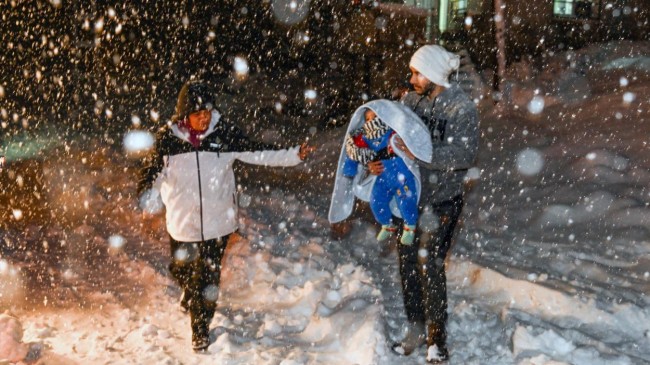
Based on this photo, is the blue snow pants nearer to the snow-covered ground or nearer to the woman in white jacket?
the woman in white jacket

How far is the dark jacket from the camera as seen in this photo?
342 cm

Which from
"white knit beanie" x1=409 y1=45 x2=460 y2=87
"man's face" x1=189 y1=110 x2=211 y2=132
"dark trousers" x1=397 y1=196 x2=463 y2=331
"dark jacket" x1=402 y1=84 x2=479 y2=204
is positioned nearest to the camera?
"dark jacket" x1=402 y1=84 x2=479 y2=204

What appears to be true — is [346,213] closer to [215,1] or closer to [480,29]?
[480,29]

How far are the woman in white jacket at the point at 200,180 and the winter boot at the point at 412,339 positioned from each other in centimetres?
141

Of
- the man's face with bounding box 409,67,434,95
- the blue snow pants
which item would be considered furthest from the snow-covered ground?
the man's face with bounding box 409,67,434,95

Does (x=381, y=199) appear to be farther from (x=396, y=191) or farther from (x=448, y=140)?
(x=448, y=140)

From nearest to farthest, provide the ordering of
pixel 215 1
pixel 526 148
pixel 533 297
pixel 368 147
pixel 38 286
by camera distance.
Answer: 1. pixel 368 147
2. pixel 533 297
3. pixel 38 286
4. pixel 526 148
5. pixel 215 1

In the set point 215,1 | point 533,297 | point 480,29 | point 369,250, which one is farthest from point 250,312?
point 215,1

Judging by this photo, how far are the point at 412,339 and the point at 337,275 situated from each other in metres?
1.63

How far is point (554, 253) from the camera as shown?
6.16m

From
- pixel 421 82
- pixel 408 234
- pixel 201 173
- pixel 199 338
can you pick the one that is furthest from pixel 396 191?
pixel 199 338

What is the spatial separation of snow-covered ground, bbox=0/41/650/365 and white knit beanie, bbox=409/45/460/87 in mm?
1868

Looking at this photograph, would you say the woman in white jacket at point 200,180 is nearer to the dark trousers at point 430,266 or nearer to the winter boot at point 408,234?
the winter boot at point 408,234

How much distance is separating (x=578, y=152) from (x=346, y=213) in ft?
22.0
